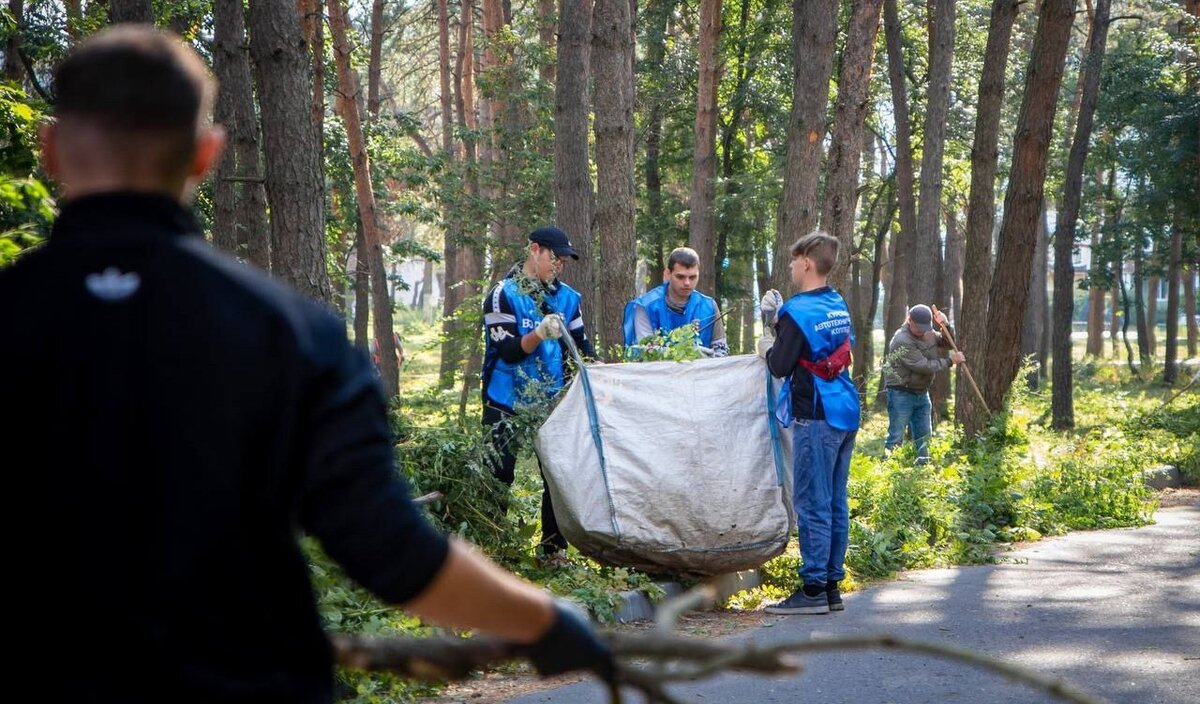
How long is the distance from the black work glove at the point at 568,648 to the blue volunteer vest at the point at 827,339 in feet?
19.7

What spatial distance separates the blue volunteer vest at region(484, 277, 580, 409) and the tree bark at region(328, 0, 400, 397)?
11.5m

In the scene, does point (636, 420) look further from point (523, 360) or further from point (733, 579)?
point (733, 579)

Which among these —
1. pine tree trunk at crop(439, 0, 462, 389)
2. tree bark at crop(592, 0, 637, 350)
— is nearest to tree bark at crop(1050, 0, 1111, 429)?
pine tree trunk at crop(439, 0, 462, 389)

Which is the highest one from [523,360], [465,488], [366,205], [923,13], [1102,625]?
[923,13]

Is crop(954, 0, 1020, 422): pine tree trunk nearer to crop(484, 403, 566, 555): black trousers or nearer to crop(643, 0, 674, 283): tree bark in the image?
crop(484, 403, 566, 555): black trousers

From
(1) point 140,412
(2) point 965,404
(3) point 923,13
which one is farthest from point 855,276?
(1) point 140,412

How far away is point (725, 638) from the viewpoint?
7543 millimetres

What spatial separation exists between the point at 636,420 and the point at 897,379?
802cm

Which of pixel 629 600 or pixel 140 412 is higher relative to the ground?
pixel 140 412

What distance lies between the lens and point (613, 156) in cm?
1274

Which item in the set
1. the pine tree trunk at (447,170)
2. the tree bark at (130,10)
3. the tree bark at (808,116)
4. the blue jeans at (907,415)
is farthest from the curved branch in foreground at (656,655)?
the pine tree trunk at (447,170)

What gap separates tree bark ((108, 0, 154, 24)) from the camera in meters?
12.0

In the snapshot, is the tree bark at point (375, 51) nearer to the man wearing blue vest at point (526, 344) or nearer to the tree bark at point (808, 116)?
the tree bark at point (808, 116)

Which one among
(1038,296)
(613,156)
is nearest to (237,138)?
(613,156)
